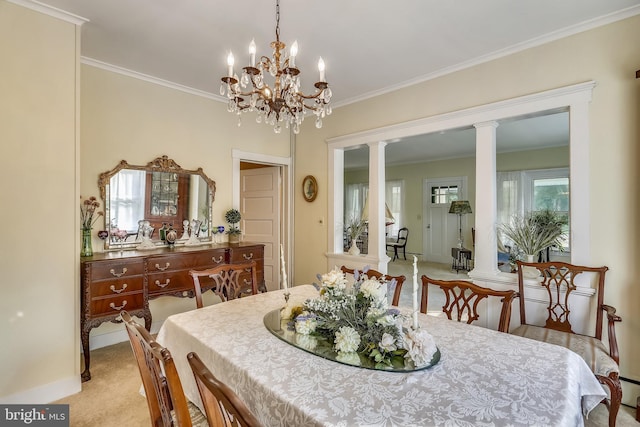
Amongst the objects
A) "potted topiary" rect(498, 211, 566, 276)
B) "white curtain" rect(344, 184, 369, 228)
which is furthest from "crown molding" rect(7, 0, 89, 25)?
"white curtain" rect(344, 184, 369, 228)

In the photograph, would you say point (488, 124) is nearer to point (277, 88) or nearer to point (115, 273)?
point (277, 88)

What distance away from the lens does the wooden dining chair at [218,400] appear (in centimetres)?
67

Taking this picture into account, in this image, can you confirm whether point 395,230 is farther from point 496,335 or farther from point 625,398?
point 496,335

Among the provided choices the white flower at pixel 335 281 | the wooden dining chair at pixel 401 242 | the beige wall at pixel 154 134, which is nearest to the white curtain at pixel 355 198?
the wooden dining chair at pixel 401 242

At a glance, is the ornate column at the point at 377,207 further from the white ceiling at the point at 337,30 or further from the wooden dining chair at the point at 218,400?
the wooden dining chair at the point at 218,400

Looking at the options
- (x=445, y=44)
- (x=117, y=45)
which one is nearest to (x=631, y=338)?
(x=445, y=44)

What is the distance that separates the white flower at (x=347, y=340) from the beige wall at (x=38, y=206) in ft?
7.14

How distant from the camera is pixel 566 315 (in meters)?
2.33

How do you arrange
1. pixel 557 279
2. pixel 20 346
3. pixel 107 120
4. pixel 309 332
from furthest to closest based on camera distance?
pixel 107 120
pixel 557 279
pixel 20 346
pixel 309 332

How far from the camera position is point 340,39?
8.48 ft

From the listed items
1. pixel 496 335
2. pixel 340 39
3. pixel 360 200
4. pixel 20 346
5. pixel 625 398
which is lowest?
pixel 625 398

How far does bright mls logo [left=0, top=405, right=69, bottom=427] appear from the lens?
191cm

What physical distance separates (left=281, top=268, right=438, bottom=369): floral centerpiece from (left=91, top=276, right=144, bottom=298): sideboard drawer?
5.94 feet

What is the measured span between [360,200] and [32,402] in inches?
331
